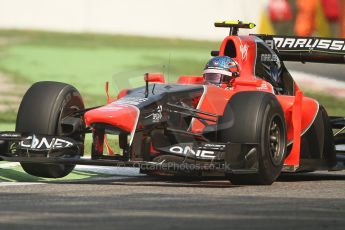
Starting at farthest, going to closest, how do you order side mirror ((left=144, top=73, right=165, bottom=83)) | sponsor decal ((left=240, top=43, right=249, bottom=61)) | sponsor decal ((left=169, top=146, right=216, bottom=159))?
sponsor decal ((left=240, top=43, right=249, bottom=61)) → side mirror ((left=144, top=73, right=165, bottom=83)) → sponsor decal ((left=169, top=146, right=216, bottom=159))

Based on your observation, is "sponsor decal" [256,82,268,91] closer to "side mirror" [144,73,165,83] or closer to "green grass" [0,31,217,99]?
"side mirror" [144,73,165,83]

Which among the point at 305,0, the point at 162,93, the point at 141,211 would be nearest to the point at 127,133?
the point at 162,93

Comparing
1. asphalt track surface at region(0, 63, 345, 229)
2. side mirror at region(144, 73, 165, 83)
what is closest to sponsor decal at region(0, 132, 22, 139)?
asphalt track surface at region(0, 63, 345, 229)

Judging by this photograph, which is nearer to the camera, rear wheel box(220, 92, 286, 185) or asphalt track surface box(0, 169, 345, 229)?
asphalt track surface box(0, 169, 345, 229)

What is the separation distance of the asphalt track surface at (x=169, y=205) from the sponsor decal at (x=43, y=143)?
0.34 m

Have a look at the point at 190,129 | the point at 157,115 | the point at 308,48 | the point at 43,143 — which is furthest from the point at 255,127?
the point at 308,48

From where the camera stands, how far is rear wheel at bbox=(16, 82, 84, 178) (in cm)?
1059

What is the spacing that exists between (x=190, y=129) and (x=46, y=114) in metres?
1.36

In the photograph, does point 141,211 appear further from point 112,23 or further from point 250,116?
point 112,23

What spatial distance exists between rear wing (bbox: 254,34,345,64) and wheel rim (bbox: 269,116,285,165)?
7.21 feet

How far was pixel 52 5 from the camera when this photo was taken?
23391 millimetres

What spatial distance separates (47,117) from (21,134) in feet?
1.29

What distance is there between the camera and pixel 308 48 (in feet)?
42.7

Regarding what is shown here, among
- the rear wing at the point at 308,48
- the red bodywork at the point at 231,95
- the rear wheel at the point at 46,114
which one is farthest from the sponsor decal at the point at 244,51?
the rear wheel at the point at 46,114
